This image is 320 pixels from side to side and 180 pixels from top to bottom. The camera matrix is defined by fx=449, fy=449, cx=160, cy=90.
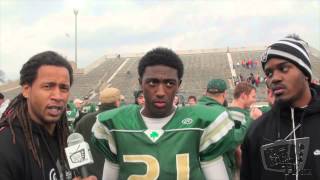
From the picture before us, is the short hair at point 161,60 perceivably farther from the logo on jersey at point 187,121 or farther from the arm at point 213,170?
the arm at point 213,170

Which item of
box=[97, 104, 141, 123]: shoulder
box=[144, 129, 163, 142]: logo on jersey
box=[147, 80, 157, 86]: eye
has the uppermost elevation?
box=[147, 80, 157, 86]: eye

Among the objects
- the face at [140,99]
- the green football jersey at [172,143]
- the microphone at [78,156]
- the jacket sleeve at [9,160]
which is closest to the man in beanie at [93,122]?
the face at [140,99]

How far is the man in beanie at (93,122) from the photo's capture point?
16.9ft

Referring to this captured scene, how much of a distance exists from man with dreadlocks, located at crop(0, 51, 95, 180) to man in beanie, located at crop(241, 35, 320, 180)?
1.20m

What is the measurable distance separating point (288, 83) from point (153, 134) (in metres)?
0.86

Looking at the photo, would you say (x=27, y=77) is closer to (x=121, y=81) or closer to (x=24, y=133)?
(x=24, y=133)

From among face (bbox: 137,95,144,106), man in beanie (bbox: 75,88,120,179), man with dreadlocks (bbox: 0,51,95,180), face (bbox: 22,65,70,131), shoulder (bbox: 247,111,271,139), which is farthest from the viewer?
face (bbox: 137,95,144,106)

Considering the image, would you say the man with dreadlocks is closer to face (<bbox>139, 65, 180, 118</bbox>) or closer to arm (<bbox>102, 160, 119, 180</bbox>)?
arm (<bbox>102, 160, 119, 180</bbox>)

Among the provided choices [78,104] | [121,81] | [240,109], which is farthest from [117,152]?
[121,81]

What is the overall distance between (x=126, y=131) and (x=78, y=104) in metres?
7.59

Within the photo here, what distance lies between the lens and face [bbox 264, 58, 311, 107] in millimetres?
2630

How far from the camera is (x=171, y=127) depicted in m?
2.77

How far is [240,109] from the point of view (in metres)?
5.02

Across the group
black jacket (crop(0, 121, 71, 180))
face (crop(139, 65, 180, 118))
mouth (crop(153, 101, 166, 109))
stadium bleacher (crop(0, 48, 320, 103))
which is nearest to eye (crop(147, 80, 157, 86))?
face (crop(139, 65, 180, 118))
